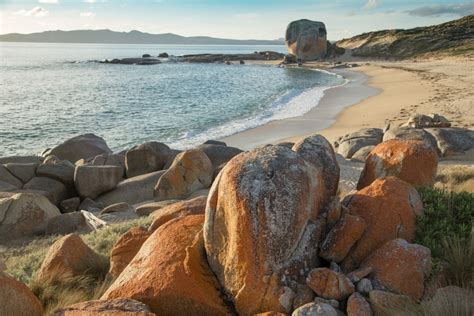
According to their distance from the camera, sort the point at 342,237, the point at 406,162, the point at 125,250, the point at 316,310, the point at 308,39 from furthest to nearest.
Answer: the point at 308,39, the point at 406,162, the point at 125,250, the point at 342,237, the point at 316,310

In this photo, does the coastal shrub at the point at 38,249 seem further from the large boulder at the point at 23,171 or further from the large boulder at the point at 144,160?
the large boulder at the point at 144,160

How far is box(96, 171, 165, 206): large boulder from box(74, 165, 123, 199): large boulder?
0.23 m

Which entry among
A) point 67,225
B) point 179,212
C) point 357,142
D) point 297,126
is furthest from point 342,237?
point 297,126

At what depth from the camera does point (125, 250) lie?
21.1 ft

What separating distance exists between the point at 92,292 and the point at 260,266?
2.69 metres

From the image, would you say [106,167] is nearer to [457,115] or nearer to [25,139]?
[25,139]

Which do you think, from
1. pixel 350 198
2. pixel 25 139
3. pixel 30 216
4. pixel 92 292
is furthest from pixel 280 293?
pixel 25 139

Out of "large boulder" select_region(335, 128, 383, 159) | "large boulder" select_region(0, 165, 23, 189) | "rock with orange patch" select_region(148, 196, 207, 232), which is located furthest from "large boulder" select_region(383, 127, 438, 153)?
"large boulder" select_region(0, 165, 23, 189)

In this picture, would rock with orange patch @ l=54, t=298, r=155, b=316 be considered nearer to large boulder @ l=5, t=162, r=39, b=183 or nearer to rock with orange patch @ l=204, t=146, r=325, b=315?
rock with orange patch @ l=204, t=146, r=325, b=315

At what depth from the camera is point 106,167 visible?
14.9 m

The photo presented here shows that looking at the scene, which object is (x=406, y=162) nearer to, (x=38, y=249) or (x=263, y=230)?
(x=263, y=230)

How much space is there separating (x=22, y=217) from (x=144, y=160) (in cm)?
538

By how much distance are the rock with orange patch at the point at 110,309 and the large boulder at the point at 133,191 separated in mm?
9484

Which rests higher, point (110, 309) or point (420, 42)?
point (420, 42)
